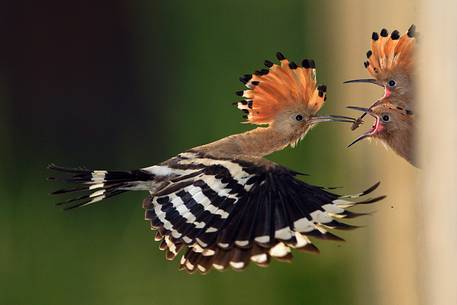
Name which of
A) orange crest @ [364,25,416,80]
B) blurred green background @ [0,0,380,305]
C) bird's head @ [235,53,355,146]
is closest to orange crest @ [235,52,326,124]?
bird's head @ [235,53,355,146]

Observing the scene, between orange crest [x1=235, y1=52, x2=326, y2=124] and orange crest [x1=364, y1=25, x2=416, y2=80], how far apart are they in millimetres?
105

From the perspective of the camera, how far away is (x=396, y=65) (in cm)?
125

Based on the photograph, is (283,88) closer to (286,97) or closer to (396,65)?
(286,97)

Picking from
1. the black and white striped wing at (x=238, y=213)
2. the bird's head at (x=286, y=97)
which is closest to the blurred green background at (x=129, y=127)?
the bird's head at (x=286, y=97)

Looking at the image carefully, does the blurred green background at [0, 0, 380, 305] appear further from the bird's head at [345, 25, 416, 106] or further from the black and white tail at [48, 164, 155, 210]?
the bird's head at [345, 25, 416, 106]

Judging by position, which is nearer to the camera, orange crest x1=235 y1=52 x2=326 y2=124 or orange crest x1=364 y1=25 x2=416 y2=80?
orange crest x1=364 y1=25 x2=416 y2=80

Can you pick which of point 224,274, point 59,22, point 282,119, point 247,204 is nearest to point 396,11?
point 282,119

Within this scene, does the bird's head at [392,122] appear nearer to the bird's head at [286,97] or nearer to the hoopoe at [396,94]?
the hoopoe at [396,94]

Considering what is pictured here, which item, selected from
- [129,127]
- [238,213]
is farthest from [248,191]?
[129,127]

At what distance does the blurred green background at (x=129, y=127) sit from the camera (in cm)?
286

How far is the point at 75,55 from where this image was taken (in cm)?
386

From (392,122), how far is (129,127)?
255 centimetres

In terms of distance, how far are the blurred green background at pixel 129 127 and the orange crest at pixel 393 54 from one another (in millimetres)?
776

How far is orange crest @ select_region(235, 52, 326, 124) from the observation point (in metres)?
1.37
